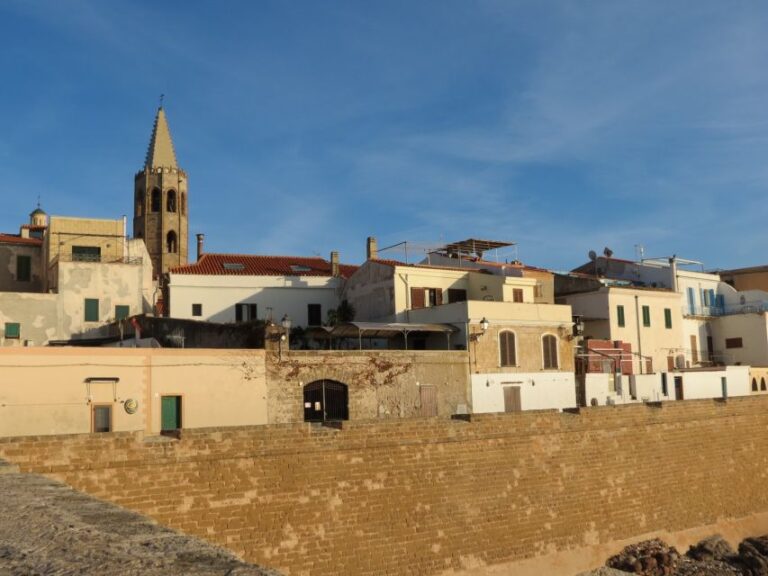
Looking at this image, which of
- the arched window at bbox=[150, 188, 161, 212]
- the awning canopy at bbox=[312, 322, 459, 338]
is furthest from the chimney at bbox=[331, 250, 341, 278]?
the arched window at bbox=[150, 188, 161, 212]

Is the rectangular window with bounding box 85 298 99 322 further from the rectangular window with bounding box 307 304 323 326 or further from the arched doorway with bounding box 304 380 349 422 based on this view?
the arched doorway with bounding box 304 380 349 422

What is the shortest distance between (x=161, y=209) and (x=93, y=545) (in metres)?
46.9

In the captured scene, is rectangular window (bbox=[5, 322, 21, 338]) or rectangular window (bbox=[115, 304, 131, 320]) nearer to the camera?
rectangular window (bbox=[5, 322, 21, 338])

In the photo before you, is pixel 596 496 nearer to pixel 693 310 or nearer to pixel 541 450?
pixel 541 450

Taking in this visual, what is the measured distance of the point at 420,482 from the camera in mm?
17406

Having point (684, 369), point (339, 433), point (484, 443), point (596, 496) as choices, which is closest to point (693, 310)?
point (684, 369)

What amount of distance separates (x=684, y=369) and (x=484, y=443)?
71.8 feet

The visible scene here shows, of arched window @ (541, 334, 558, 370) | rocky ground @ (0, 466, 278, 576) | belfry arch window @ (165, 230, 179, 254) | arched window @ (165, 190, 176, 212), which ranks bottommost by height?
rocky ground @ (0, 466, 278, 576)

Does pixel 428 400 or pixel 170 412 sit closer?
pixel 170 412

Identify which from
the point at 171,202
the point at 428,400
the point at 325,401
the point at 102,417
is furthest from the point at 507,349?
the point at 171,202

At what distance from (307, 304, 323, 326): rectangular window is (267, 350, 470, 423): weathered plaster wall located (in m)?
10.7

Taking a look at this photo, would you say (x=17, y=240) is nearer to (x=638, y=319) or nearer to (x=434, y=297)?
(x=434, y=297)

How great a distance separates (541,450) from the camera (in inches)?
789

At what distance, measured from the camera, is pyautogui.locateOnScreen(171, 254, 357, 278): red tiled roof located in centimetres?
3622
